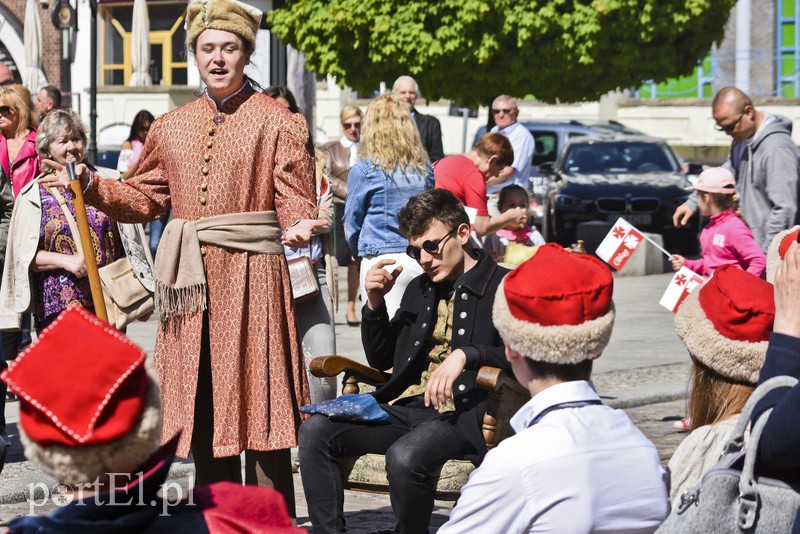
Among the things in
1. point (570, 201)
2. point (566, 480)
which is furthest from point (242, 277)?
point (570, 201)

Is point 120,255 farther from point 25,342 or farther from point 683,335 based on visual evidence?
point 683,335

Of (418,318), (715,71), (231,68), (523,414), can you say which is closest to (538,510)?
(523,414)

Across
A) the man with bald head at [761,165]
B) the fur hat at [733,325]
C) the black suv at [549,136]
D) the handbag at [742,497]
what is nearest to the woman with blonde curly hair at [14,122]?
the man with bald head at [761,165]

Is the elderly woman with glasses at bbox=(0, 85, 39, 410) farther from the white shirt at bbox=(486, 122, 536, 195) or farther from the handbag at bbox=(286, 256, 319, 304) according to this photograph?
the white shirt at bbox=(486, 122, 536, 195)

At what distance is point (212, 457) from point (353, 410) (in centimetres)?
66

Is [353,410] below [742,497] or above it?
below

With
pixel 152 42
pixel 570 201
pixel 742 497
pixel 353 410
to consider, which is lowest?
pixel 570 201

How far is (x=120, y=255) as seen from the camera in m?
7.10

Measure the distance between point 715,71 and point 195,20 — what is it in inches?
1402

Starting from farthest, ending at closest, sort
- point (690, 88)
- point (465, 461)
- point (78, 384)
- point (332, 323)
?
point (690, 88) → point (332, 323) → point (465, 461) → point (78, 384)

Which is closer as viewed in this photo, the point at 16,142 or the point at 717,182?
the point at 717,182

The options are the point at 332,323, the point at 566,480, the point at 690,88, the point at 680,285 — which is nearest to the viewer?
the point at 566,480

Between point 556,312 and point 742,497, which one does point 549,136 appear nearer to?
point 556,312

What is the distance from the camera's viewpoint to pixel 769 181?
7.79m
